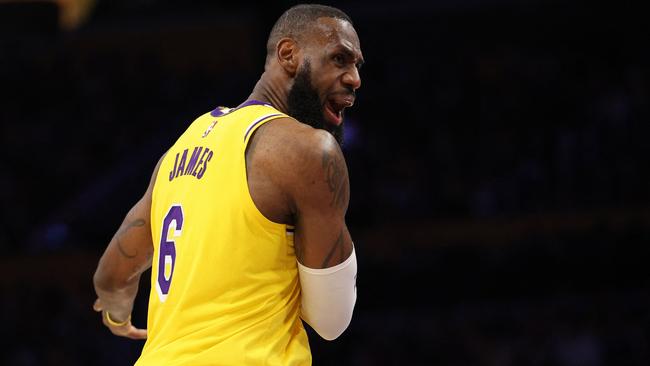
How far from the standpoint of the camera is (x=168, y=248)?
9.04 feet

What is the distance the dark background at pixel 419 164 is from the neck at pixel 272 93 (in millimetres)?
2497

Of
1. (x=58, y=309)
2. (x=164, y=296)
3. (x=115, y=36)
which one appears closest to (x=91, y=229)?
(x=58, y=309)

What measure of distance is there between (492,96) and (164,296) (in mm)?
10662

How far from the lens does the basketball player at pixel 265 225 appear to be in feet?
8.34

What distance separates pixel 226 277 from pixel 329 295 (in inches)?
11.4

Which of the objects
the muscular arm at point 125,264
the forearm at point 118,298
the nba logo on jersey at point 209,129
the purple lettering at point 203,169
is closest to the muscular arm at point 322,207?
the purple lettering at point 203,169

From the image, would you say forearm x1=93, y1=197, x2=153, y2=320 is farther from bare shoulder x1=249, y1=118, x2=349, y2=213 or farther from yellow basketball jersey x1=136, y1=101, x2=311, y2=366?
bare shoulder x1=249, y1=118, x2=349, y2=213

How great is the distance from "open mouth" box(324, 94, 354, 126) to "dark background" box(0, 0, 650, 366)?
2.67 metres

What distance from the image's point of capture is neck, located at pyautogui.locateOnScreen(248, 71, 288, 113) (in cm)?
288

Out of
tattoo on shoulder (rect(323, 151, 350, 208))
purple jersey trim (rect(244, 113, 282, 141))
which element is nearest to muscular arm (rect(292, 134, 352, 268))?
tattoo on shoulder (rect(323, 151, 350, 208))

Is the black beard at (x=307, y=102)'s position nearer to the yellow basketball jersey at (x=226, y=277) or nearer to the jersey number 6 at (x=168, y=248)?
the yellow basketball jersey at (x=226, y=277)

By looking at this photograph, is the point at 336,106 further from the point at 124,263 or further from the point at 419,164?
the point at 419,164

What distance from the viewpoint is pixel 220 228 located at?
2.60m

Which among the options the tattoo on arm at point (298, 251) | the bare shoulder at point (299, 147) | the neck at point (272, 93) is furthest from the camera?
the neck at point (272, 93)
